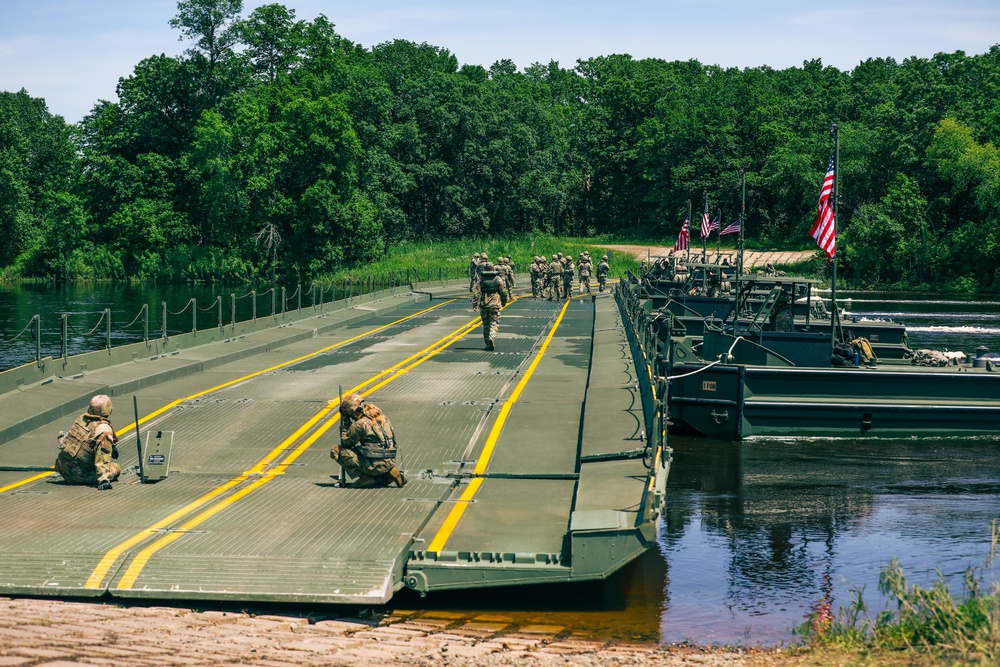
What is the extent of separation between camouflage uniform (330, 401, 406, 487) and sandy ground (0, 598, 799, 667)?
3.69 meters

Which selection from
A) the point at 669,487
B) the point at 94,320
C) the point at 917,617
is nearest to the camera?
the point at 917,617

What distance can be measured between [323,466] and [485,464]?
2.53m

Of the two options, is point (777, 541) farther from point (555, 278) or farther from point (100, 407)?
point (555, 278)

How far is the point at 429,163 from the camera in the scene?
110 m

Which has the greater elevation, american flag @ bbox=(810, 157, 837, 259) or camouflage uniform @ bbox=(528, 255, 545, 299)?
american flag @ bbox=(810, 157, 837, 259)

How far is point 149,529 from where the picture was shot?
13.9 metres

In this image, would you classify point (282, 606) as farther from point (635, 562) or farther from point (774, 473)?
point (774, 473)

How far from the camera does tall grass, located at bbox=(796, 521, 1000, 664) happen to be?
979cm

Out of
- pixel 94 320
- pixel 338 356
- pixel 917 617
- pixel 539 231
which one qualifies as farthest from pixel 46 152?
pixel 917 617

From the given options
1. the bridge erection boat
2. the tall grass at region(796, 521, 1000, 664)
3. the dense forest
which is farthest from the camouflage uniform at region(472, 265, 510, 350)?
the dense forest

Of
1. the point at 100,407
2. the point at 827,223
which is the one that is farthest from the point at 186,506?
the point at 827,223

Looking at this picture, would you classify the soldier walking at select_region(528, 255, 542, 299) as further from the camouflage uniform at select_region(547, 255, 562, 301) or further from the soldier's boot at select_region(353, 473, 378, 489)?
the soldier's boot at select_region(353, 473, 378, 489)

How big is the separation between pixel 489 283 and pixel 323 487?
547 inches

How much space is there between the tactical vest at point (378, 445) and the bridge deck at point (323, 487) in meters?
0.52
